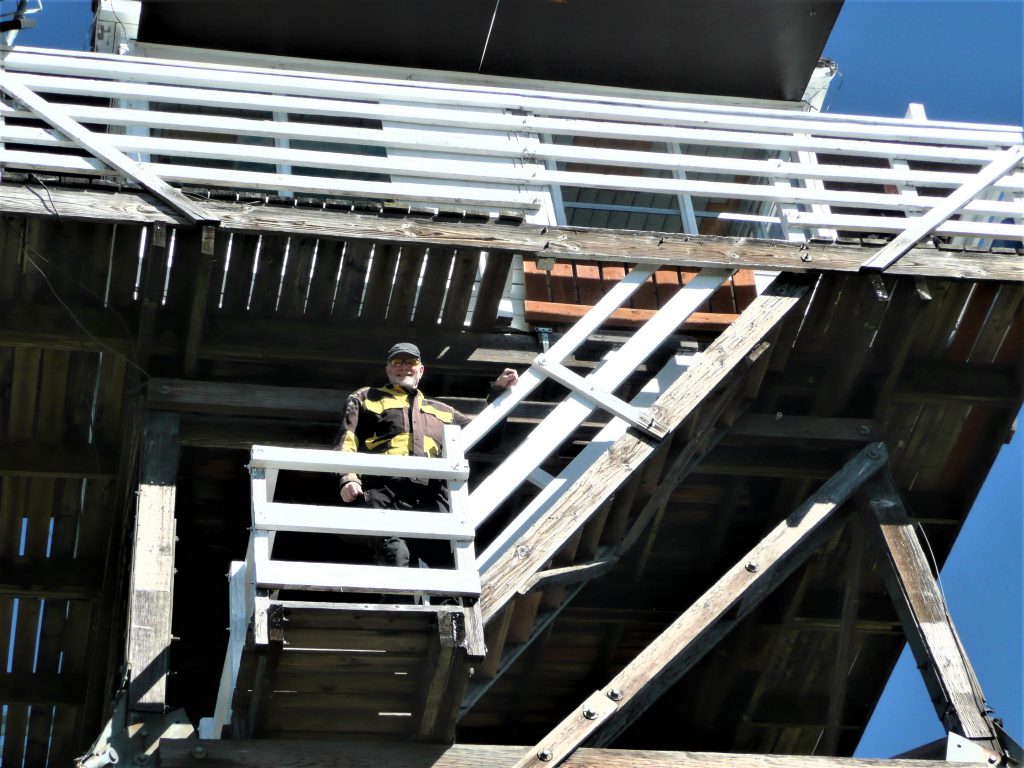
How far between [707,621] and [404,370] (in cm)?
268

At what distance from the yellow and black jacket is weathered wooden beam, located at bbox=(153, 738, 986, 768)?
183cm

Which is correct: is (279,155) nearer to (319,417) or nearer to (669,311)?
(319,417)

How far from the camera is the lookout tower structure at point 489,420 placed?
11.0m

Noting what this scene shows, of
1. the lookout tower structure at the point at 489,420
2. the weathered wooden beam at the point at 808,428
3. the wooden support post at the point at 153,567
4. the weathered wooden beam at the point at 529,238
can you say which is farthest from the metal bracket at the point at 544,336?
the wooden support post at the point at 153,567

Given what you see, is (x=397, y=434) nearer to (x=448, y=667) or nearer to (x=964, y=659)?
(x=448, y=667)

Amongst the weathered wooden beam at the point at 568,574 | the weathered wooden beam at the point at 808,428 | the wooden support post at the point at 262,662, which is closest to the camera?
the wooden support post at the point at 262,662

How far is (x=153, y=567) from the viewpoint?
11438 mm

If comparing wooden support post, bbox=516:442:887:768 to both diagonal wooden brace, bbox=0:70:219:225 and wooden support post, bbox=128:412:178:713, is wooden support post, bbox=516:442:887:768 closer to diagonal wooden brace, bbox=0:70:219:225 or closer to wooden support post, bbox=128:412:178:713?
wooden support post, bbox=128:412:178:713

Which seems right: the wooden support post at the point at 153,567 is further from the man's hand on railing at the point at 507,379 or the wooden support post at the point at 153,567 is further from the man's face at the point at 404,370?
the man's hand on railing at the point at 507,379

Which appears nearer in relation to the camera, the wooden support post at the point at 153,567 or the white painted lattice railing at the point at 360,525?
the white painted lattice railing at the point at 360,525

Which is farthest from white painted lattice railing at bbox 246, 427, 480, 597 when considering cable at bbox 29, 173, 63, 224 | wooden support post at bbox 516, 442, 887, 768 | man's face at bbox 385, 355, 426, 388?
cable at bbox 29, 173, 63, 224

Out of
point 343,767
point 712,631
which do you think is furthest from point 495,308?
point 343,767

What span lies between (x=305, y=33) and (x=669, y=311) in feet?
18.4

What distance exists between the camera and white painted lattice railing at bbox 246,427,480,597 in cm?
984
